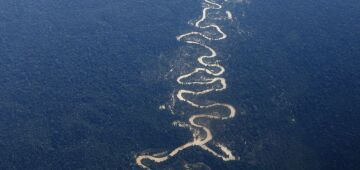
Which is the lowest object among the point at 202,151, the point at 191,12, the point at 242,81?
the point at 202,151

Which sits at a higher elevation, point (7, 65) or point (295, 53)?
point (295, 53)

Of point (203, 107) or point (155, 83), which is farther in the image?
point (155, 83)

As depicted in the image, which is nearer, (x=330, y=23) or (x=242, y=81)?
(x=242, y=81)

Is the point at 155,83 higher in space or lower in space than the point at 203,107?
higher

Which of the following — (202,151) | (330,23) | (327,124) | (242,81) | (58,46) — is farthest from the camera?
(330,23)

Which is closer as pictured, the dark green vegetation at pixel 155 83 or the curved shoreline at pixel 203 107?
the curved shoreline at pixel 203 107

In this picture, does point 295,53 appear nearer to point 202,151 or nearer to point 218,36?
point 218,36

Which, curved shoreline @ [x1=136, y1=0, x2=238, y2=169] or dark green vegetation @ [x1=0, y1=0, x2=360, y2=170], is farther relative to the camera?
dark green vegetation @ [x1=0, y1=0, x2=360, y2=170]

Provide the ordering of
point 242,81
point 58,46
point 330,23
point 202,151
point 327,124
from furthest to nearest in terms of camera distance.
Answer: point 330,23, point 58,46, point 242,81, point 327,124, point 202,151

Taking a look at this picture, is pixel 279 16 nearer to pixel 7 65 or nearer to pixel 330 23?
pixel 330 23

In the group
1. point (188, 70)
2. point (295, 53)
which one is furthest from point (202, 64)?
point (295, 53)
